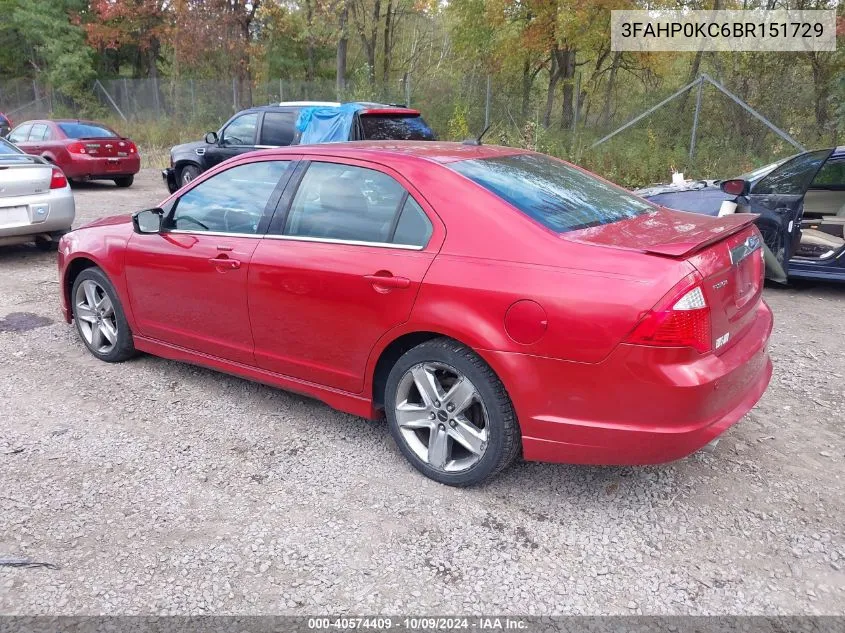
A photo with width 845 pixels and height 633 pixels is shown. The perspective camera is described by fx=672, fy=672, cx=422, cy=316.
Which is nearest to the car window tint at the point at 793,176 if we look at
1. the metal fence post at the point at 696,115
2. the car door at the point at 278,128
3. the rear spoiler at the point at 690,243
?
the rear spoiler at the point at 690,243

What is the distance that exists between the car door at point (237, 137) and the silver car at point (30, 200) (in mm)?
3702

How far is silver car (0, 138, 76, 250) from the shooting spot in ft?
24.0

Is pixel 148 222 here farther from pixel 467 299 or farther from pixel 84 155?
pixel 84 155

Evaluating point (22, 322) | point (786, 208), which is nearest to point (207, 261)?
point (22, 322)

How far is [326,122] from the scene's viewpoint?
32.1 feet

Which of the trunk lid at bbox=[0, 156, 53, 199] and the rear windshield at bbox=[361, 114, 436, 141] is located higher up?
the rear windshield at bbox=[361, 114, 436, 141]

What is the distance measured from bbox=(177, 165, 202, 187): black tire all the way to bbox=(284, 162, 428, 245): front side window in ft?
31.3

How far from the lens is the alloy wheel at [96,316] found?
4.77m

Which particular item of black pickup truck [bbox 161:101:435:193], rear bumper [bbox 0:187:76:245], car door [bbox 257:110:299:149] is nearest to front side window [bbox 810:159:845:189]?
black pickup truck [bbox 161:101:435:193]

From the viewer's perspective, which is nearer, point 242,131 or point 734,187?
point 734,187

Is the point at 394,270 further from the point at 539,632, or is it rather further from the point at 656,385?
the point at 539,632

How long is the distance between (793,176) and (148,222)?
5.98 metres

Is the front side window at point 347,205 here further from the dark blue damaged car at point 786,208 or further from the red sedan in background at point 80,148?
the red sedan in background at point 80,148

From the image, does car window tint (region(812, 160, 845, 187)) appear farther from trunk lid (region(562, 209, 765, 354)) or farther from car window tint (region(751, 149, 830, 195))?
trunk lid (region(562, 209, 765, 354))
